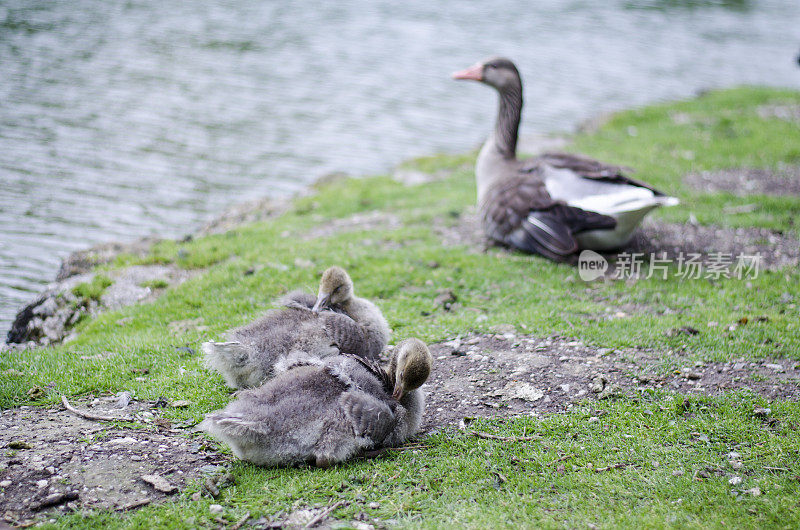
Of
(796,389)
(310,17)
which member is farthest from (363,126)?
(796,389)

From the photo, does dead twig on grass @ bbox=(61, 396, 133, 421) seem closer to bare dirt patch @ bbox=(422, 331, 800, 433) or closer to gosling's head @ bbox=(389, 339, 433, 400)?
gosling's head @ bbox=(389, 339, 433, 400)

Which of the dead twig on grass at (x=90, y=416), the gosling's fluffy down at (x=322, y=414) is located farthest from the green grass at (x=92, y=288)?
the gosling's fluffy down at (x=322, y=414)

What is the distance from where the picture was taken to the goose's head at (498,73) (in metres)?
11.3

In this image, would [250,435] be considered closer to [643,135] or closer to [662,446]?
[662,446]

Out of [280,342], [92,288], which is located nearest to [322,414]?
[280,342]

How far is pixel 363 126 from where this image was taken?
19.3 meters

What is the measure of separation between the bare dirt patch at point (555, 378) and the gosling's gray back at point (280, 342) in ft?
3.14

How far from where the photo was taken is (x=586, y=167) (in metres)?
10.1

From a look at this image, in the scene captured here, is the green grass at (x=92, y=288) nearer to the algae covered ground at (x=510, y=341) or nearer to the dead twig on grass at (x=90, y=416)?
the algae covered ground at (x=510, y=341)

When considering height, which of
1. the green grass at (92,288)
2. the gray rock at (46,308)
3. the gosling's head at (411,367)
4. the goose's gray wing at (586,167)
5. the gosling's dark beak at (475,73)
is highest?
the gosling's dark beak at (475,73)

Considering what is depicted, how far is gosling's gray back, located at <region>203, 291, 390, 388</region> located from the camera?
6184 mm

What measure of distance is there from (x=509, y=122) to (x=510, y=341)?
494 centimetres

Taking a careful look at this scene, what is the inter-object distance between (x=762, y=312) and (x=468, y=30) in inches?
925

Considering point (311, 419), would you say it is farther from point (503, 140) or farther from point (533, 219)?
point (503, 140)
